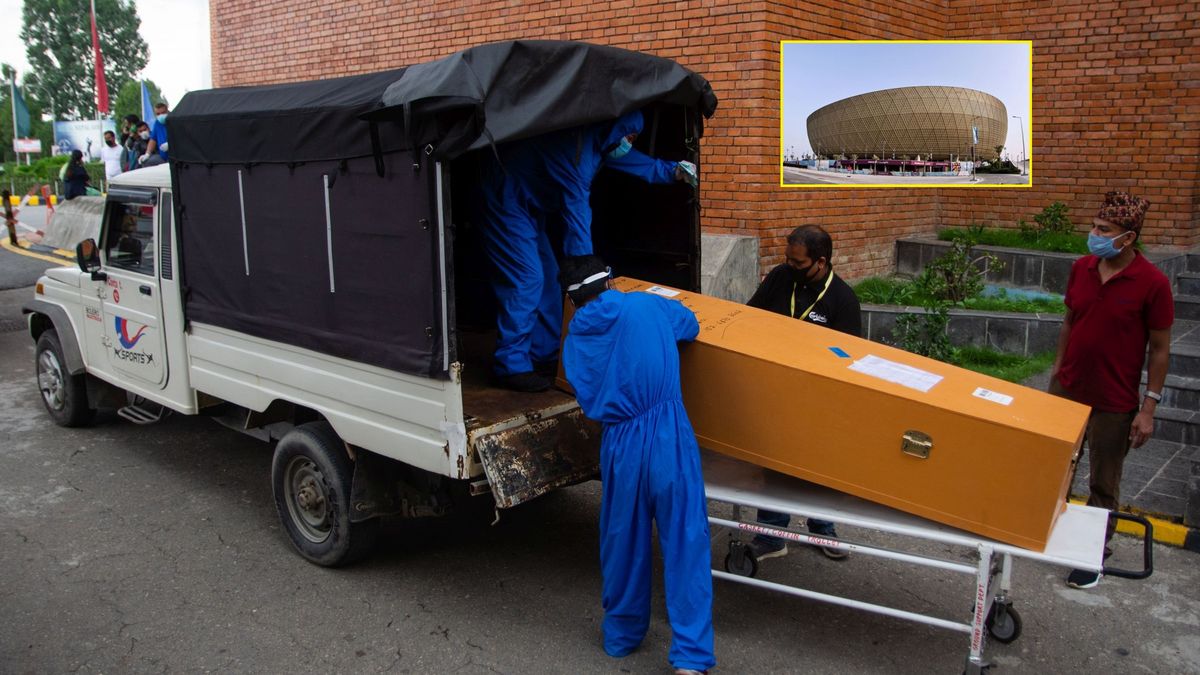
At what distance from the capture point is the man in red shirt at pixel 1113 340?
455 cm

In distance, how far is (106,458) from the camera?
22.0 feet

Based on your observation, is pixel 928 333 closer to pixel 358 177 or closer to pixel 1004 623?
pixel 1004 623

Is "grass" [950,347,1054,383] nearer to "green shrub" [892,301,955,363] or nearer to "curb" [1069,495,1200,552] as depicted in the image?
"green shrub" [892,301,955,363]

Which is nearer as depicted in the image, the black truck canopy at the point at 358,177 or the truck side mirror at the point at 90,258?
the black truck canopy at the point at 358,177

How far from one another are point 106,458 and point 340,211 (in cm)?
343

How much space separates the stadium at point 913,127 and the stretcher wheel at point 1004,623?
16.3 feet

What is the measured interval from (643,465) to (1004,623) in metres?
1.76

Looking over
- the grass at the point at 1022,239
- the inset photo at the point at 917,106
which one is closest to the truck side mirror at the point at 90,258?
the inset photo at the point at 917,106

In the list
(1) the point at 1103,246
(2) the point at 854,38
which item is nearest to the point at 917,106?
(2) the point at 854,38

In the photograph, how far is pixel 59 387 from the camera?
7234mm

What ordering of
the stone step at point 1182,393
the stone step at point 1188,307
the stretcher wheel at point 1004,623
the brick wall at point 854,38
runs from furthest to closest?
1. the brick wall at point 854,38
2. the stone step at point 1188,307
3. the stone step at point 1182,393
4. the stretcher wheel at point 1004,623

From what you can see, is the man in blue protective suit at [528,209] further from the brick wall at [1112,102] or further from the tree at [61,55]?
the tree at [61,55]

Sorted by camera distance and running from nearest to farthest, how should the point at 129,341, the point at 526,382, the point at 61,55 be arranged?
the point at 526,382, the point at 129,341, the point at 61,55

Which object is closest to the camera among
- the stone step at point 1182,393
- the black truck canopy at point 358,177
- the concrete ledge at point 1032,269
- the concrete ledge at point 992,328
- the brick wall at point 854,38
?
the black truck canopy at point 358,177
